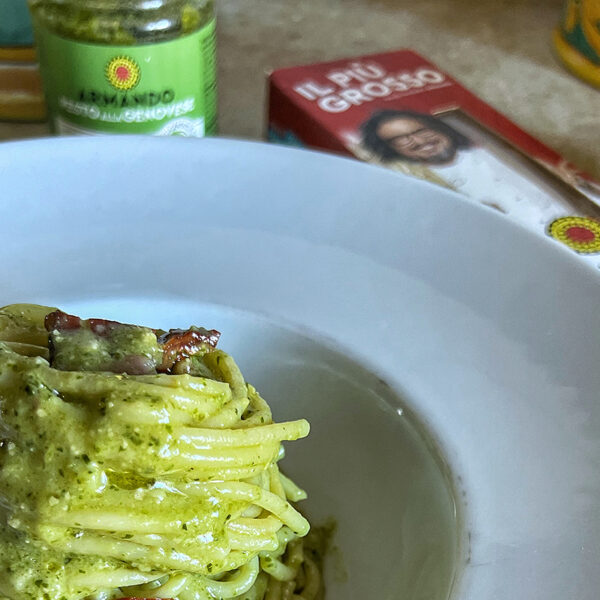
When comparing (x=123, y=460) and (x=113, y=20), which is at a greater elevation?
(x=113, y=20)

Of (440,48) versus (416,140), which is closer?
(416,140)

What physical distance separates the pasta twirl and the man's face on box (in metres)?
0.58

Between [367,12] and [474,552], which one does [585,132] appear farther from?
[474,552]

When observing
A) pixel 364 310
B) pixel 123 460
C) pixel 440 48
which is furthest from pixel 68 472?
pixel 440 48

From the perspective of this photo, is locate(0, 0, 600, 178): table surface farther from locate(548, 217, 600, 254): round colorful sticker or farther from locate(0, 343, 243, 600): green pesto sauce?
locate(0, 343, 243, 600): green pesto sauce

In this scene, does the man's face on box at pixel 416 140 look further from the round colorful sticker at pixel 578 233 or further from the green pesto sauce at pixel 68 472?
the green pesto sauce at pixel 68 472

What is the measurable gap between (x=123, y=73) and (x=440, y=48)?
111 cm

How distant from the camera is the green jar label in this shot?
1099 millimetres

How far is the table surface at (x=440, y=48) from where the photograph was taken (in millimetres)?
1696

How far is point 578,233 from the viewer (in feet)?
3.73

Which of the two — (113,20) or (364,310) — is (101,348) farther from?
(113,20)

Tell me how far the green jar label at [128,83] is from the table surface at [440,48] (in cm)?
40

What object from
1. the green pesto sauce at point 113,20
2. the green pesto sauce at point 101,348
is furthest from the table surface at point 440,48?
the green pesto sauce at point 101,348

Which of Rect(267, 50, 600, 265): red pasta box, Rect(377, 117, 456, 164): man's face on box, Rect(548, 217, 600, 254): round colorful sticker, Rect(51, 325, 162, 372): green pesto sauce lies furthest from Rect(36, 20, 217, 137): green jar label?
Rect(548, 217, 600, 254): round colorful sticker
